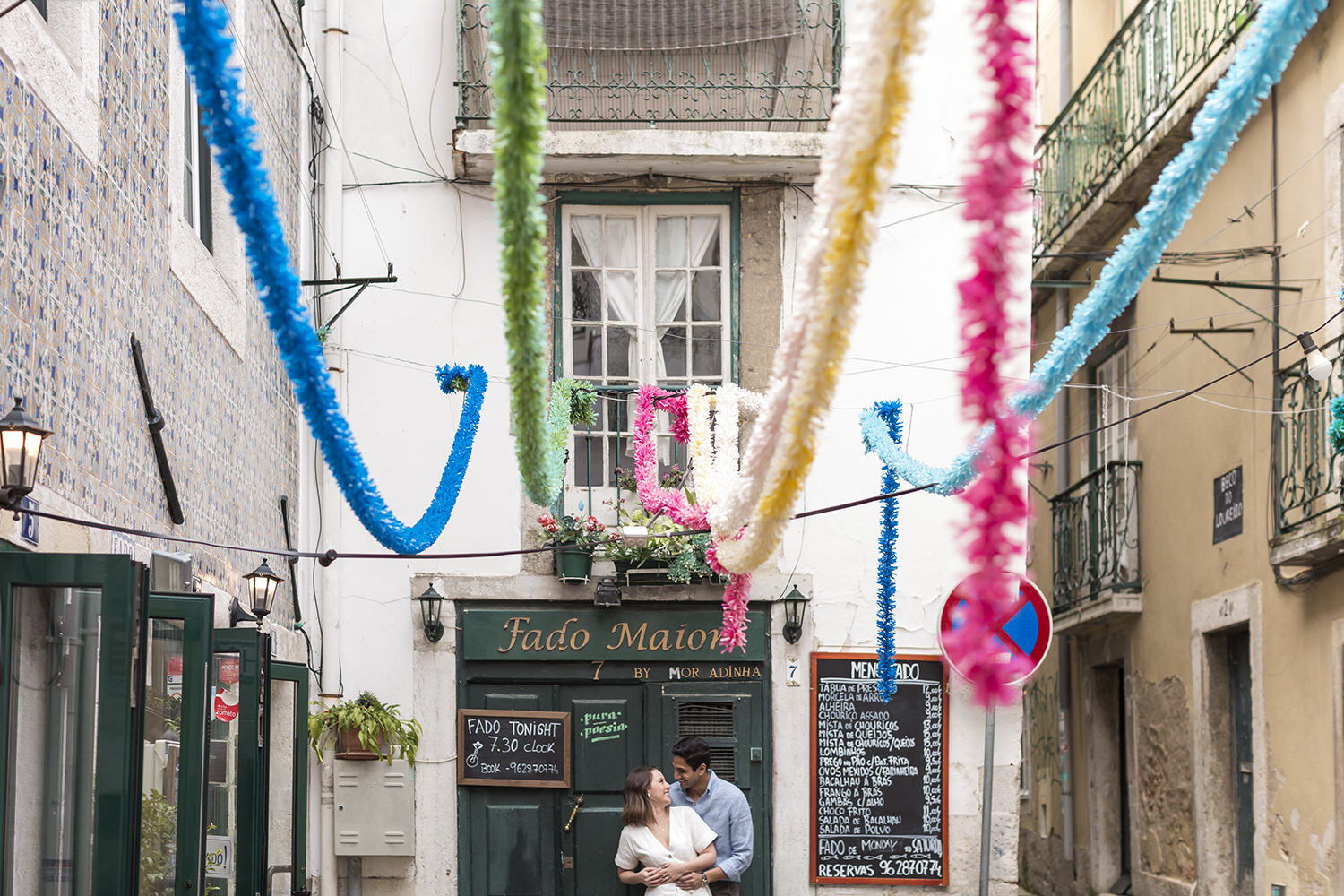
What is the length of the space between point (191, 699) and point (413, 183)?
19.7 ft

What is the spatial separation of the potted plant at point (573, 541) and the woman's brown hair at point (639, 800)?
3025mm

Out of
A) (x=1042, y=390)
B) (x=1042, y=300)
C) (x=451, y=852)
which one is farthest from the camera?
(x=1042, y=300)

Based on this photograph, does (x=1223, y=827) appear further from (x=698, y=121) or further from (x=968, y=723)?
(x=698, y=121)

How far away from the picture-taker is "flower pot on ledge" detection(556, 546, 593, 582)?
11.5 metres

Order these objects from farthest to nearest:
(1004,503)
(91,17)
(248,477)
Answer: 1. (248,477)
2. (91,17)
3. (1004,503)

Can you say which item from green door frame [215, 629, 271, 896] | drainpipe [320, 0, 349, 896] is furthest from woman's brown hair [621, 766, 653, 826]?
drainpipe [320, 0, 349, 896]

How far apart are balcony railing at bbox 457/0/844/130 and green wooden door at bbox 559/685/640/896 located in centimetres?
421

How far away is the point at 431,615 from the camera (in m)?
11.5

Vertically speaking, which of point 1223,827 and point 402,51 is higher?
point 402,51

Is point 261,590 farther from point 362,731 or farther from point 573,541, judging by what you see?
point 573,541

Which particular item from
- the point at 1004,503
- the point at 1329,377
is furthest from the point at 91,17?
the point at 1329,377

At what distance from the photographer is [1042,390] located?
13.6 feet

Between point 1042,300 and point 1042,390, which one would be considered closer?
point 1042,390

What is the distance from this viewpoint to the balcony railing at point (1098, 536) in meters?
14.8
